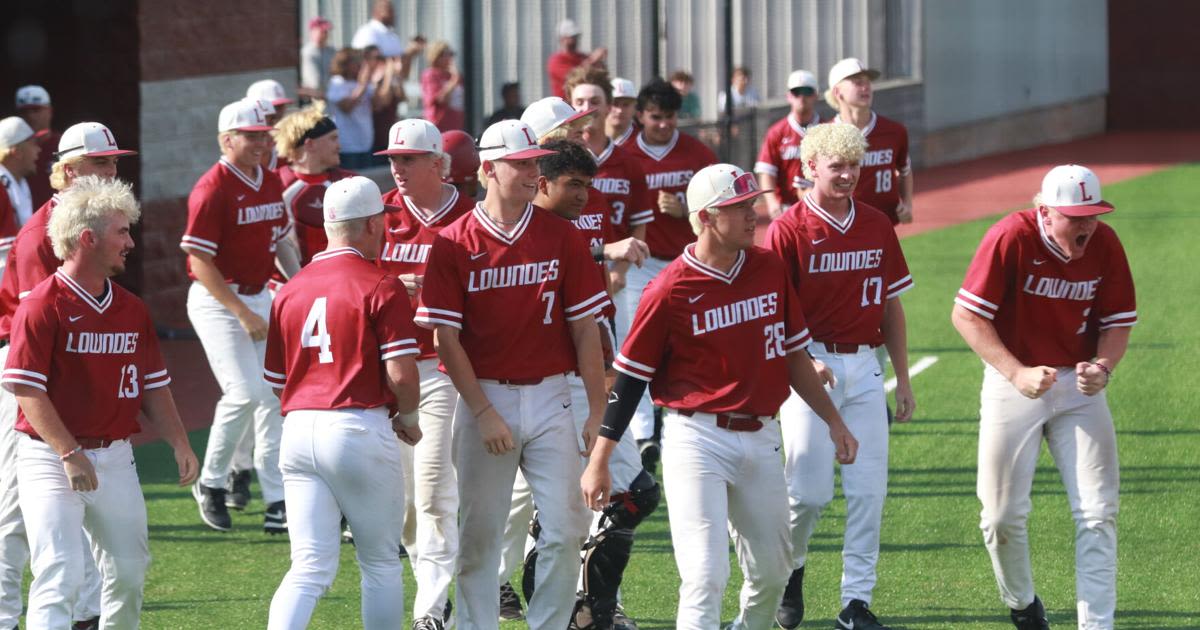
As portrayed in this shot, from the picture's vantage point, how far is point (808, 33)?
91.6 ft

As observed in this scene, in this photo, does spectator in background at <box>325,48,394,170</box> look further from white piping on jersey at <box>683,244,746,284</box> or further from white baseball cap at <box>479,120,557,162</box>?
white piping on jersey at <box>683,244,746,284</box>

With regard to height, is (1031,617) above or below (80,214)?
below

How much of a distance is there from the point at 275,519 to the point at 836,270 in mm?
3545

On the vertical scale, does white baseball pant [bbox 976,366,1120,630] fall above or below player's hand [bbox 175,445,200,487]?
below

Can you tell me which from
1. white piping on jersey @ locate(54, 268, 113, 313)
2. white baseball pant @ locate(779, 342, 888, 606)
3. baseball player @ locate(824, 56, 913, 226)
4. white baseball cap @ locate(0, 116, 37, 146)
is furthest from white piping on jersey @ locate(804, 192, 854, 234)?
white baseball cap @ locate(0, 116, 37, 146)

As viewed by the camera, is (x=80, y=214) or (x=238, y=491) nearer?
(x=80, y=214)

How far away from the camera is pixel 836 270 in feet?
23.9

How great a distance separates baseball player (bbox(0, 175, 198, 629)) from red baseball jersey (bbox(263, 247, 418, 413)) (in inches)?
25.8

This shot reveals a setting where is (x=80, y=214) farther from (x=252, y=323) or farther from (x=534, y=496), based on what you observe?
(x=252, y=323)

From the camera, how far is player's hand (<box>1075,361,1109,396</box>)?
6500 mm

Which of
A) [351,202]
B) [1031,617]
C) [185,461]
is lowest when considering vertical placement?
[1031,617]

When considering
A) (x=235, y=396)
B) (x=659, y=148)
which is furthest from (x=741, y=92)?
(x=235, y=396)

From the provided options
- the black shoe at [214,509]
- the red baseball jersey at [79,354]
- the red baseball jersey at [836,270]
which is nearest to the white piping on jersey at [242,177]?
the black shoe at [214,509]

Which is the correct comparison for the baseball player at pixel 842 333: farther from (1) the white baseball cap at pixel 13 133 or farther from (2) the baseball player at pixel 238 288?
(1) the white baseball cap at pixel 13 133
